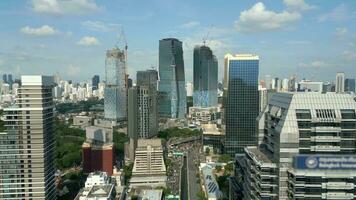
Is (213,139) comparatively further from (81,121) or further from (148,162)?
(81,121)

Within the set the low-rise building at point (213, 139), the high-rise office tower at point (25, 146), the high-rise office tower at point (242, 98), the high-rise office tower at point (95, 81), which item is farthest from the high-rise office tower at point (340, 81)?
the high-rise office tower at point (95, 81)

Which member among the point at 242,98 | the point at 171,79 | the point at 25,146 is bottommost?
the point at 25,146

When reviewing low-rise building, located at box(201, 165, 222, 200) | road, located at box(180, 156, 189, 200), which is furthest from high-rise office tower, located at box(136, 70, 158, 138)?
low-rise building, located at box(201, 165, 222, 200)

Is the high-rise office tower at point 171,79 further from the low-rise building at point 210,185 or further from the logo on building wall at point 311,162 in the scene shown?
the logo on building wall at point 311,162

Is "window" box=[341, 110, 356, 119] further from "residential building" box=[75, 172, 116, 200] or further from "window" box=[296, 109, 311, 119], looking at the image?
"residential building" box=[75, 172, 116, 200]

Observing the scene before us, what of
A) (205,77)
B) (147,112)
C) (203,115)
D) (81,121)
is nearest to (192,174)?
(147,112)
